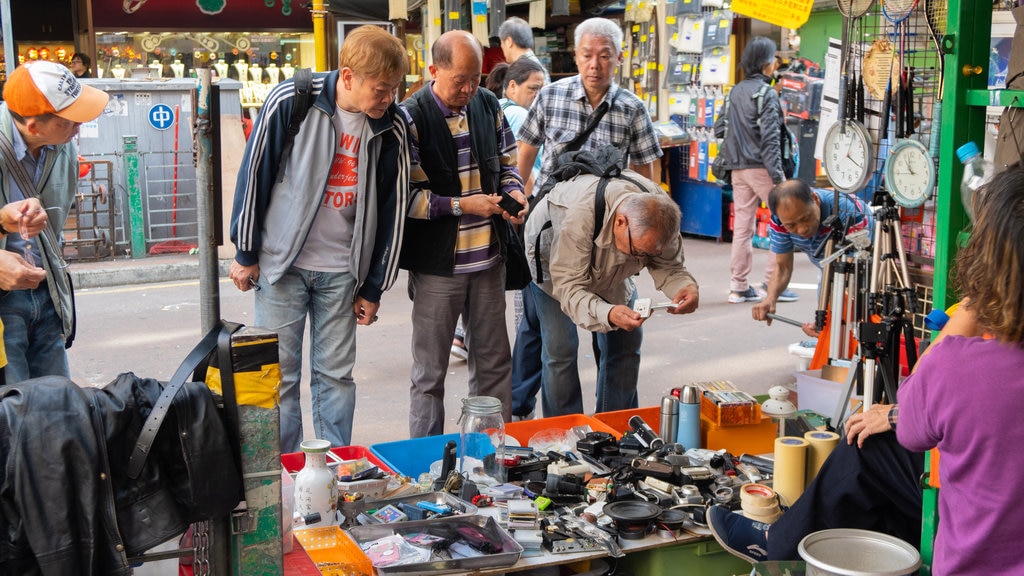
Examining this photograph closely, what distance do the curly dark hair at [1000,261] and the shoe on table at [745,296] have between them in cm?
609

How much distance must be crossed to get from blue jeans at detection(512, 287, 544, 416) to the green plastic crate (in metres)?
1.80

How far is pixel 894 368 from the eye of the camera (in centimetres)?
414

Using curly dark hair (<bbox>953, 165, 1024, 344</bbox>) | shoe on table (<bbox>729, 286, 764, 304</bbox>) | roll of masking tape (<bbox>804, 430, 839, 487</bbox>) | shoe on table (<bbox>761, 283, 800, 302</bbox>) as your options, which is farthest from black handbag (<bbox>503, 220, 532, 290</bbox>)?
shoe on table (<bbox>761, 283, 800, 302</bbox>)

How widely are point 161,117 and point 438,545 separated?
7686 mm

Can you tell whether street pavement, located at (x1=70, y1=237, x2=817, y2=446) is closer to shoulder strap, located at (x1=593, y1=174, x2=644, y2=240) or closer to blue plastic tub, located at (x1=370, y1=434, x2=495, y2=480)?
blue plastic tub, located at (x1=370, y1=434, x2=495, y2=480)

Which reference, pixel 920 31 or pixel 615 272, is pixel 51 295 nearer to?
pixel 615 272

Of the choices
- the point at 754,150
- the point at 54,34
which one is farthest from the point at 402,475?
the point at 54,34

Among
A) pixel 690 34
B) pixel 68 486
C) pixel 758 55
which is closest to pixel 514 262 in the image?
pixel 68 486

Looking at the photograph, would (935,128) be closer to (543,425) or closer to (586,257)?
(586,257)

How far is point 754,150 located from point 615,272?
15.3 ft

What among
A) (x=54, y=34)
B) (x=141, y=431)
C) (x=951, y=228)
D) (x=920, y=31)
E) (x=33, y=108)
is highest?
(x=54, y=34)

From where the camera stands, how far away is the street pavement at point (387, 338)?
6.16 m

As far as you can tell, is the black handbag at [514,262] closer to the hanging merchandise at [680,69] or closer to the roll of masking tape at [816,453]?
the roll of masking tape at [816,453]

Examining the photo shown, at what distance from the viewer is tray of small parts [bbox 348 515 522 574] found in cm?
306
